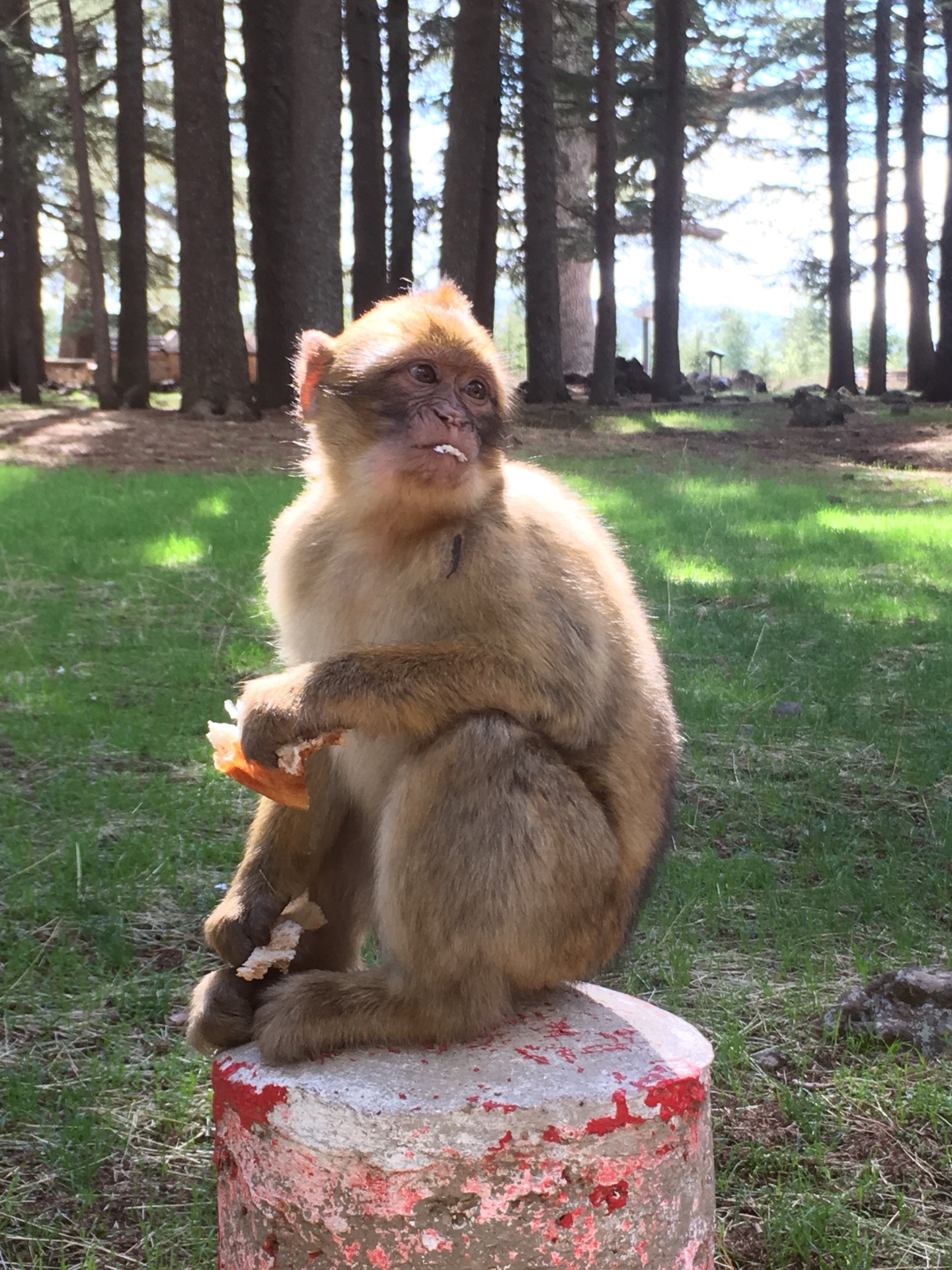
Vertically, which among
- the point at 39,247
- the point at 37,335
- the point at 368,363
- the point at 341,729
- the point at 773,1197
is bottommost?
the point at 773,1197

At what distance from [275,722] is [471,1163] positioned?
2.93 ft

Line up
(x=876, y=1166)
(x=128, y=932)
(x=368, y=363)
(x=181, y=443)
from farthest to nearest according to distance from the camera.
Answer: (x=181, y=443)
(x=128, y=932)
(x=876, y=1166)
(x=368, y=363)

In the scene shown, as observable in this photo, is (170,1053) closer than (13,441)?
Yes

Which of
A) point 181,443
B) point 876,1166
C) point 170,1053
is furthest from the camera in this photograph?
point 181,443

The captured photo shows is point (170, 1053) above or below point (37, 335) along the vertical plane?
below

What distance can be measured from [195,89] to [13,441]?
4.37 m

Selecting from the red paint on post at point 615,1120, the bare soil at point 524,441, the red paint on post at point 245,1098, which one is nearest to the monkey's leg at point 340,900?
the red paint on post at point 245,1098

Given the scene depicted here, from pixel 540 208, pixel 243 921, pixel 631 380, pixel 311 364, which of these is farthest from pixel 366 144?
pixel 243 921

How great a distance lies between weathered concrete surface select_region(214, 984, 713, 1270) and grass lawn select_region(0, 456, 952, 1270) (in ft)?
2.30

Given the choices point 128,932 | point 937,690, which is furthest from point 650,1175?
point 937,690

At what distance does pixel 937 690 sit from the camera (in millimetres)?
6441

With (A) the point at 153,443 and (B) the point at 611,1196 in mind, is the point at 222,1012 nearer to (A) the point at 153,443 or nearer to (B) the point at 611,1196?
(B) the point at 611,1196

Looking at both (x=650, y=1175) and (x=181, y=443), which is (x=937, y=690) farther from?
(x=181, y=443)

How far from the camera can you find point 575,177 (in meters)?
33.3
